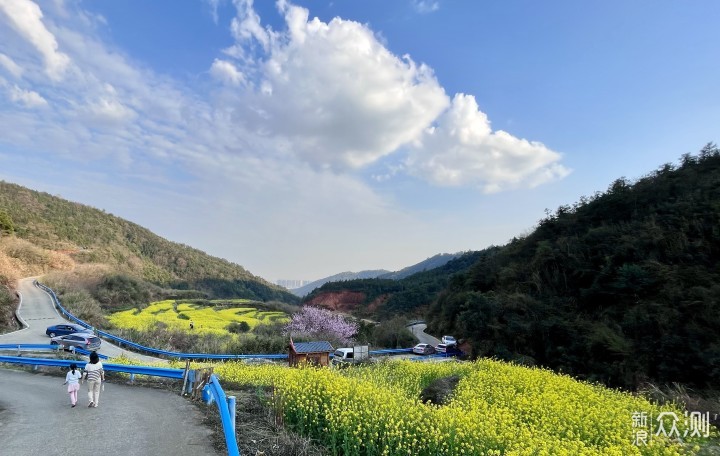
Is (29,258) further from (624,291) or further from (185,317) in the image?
(624,291)

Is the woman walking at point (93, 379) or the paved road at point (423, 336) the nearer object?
the woman walking at point (93, 379)

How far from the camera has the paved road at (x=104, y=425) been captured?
6.36 meters

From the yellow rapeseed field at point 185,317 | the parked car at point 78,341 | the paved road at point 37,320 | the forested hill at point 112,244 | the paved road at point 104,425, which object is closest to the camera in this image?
the paved road at point 104,425

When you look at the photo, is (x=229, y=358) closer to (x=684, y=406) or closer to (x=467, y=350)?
(x=467, y=350)

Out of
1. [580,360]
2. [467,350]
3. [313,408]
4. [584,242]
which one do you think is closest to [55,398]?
[313,408]

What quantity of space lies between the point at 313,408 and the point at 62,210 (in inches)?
4571

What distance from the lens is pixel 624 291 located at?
26141 millimetres

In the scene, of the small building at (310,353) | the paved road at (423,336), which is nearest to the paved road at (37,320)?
the small building at (310,353)

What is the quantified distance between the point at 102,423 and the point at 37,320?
37705mm

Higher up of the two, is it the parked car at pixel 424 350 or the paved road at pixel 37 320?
the paved road at pixel 37 320

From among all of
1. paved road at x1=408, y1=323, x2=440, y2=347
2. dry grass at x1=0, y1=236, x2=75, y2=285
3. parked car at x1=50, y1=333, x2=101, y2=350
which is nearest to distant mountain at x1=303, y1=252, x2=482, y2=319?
paved road at x1=408, y1=323, x2=440, y2=347

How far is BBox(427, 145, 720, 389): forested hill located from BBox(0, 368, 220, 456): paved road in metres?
21.9

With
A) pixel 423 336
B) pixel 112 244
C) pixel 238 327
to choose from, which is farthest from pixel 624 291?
pixel 112 244

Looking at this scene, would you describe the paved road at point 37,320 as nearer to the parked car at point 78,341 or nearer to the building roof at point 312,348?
the parked car at point 78,341
